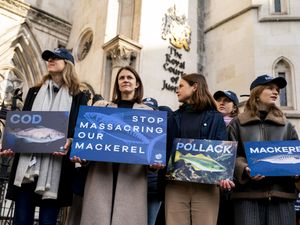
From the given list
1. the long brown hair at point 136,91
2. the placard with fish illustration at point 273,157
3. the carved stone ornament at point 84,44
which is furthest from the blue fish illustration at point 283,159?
the carved stone ornament at point 84,44

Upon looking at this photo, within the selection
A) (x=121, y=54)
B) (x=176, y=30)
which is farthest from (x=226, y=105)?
(x=176, y=30)

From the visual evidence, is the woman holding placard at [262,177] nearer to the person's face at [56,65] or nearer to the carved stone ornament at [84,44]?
the person's face at [56,65]

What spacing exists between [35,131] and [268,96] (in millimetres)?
2174

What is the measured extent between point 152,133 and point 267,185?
1085mm

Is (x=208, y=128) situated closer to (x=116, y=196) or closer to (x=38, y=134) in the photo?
(x=116, y=196)

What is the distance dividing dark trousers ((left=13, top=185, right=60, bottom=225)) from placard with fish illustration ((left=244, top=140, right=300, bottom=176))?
171 cm

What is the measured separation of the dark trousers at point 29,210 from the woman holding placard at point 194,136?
0.97m

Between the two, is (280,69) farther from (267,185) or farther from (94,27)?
(267,185)

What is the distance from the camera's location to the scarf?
9.75 ft

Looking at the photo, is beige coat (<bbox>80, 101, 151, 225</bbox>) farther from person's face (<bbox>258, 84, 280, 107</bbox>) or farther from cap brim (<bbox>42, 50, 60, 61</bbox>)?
person's face (<bbox>258, 84, 280, 107</bbox>)

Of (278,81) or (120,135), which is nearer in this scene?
(120,135)

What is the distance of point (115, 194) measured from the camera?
296 cm

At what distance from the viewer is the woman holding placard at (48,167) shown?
9.82 feet

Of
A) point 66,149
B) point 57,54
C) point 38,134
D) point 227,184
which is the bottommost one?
point 227,184
